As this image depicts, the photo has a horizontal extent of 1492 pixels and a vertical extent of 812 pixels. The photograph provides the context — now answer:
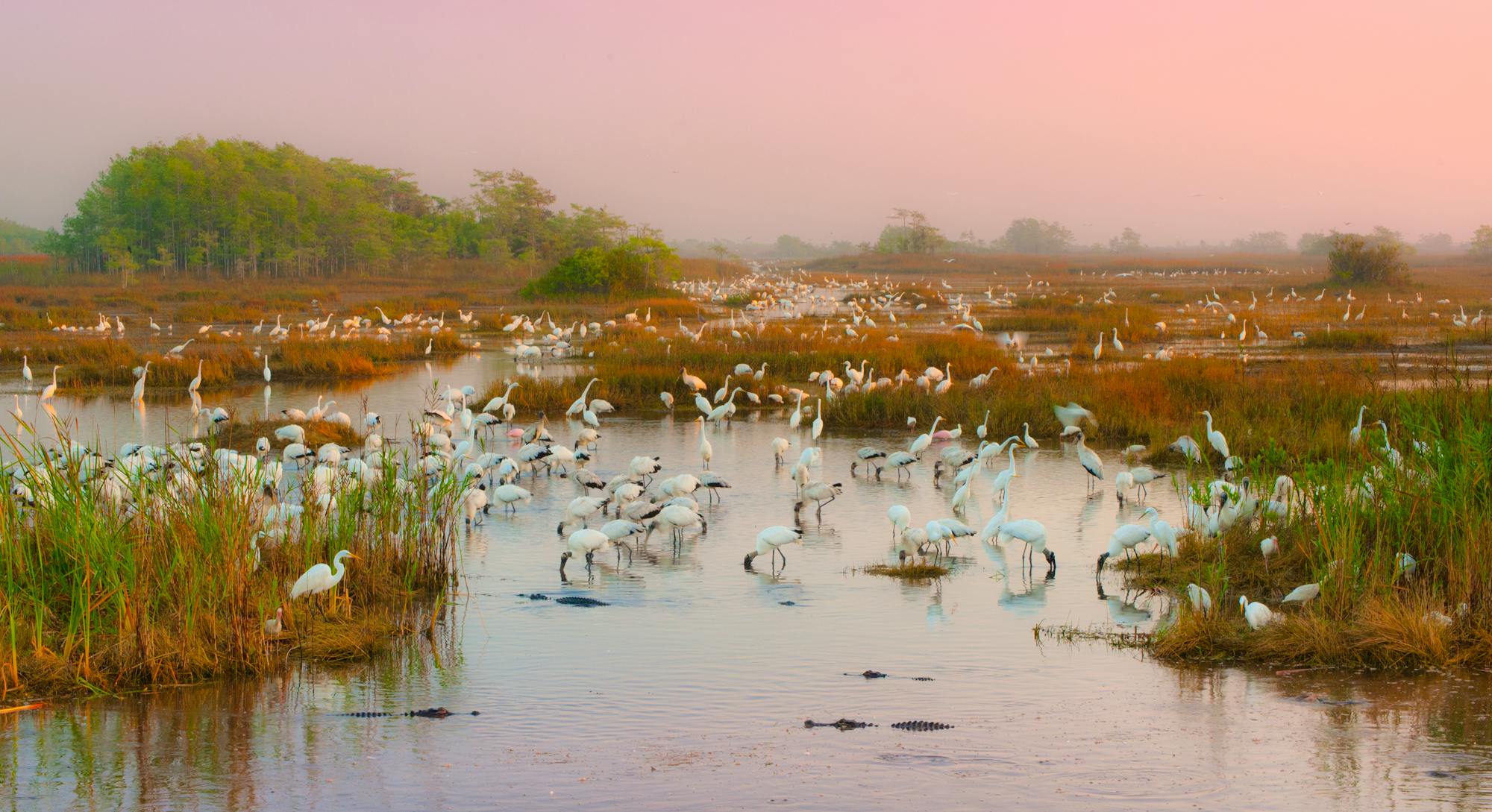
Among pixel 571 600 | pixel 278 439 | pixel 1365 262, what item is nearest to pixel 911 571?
pixel 571 600

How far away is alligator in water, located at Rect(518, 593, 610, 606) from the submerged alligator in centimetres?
298

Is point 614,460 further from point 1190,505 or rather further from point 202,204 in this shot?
point 202,204

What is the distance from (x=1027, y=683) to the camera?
23.3ft

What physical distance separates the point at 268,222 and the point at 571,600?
6324 cm

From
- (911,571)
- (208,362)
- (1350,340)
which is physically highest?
(1350,340)

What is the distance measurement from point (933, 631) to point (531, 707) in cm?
283

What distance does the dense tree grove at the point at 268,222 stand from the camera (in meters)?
64.8

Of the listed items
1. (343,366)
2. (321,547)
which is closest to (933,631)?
(321,547)

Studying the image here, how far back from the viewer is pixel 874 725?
6.36 meters

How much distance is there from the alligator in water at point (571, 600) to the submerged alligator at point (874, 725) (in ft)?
9.79

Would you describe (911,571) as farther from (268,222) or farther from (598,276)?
(268,222)

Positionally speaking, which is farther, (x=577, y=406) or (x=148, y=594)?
(x=577, y=406)

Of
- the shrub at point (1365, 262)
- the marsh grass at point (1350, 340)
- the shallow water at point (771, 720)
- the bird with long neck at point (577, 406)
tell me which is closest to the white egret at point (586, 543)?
the shallow water at point (771, 720)

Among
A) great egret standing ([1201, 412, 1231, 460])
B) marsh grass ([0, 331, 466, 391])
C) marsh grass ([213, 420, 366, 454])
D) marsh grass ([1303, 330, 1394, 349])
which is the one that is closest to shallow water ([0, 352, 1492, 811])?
great egret standing ([1201, 412, 1231, 460])
